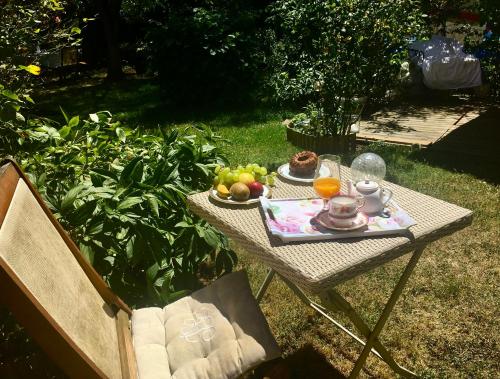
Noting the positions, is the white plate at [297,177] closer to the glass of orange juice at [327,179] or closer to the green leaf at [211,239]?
the glass of orange juice at [327,179]

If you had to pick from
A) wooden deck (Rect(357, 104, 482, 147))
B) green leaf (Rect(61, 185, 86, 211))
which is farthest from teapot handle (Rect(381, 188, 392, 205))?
wooden deck (Rect(357, 104, 482, 147))

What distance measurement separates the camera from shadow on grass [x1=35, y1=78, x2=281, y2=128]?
7594 mm

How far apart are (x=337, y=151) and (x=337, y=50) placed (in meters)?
1.16

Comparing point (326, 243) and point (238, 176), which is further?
point (238, 176)

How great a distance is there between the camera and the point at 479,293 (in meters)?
3.16

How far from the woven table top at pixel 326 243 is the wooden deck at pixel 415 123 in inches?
167

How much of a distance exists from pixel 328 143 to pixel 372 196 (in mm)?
3687

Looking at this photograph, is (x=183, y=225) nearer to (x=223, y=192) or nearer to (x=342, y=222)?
(x=223, y=192)

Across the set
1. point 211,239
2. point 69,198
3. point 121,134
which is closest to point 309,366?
point 211,239

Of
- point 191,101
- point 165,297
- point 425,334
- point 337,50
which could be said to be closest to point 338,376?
point 425,334

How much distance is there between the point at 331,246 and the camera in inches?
71.7

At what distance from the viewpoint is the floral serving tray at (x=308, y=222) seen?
1864 millimetres

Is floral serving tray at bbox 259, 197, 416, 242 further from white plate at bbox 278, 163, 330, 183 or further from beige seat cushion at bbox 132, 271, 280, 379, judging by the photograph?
beige seat cushion at bbox 132, 271, 280, 379

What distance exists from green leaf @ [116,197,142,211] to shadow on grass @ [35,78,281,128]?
411 centimetres
